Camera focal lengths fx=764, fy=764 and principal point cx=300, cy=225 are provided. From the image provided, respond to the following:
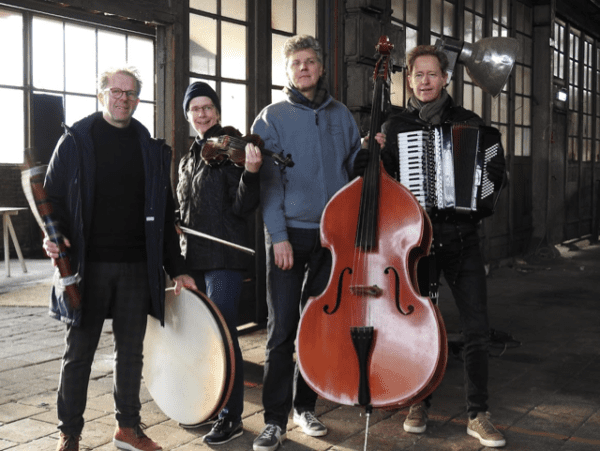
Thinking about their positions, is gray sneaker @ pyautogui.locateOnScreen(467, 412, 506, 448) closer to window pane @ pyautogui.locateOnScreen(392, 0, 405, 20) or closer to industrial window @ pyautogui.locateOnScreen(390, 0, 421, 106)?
industrial window @ pyautogui.locateOnScreen(390, 0, 421, 106)

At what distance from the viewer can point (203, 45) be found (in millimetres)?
4645

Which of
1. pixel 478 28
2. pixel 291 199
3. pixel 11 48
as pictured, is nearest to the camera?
pixel 291 199

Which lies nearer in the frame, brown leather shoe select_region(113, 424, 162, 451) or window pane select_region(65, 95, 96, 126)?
brown leather shoe select_region(113, 424, 162, 451)

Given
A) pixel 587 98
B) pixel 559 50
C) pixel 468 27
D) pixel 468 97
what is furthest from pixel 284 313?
pixel 587 98

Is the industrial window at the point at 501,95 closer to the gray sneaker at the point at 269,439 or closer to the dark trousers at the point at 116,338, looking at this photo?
the gray sneaker at the point at 269,439

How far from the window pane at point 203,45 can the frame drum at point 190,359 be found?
6.92ft

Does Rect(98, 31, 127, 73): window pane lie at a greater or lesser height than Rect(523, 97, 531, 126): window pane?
greater

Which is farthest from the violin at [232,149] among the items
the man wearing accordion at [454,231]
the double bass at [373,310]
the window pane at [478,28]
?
the window pane at [478,28]

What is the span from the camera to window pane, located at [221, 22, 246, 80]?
15.7ft

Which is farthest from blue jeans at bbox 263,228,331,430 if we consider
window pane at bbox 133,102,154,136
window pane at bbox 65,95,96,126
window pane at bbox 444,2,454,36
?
window pane at bbox 65,95,96,126

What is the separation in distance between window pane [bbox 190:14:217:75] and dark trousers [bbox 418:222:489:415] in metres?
2.14

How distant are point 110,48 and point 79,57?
519mm

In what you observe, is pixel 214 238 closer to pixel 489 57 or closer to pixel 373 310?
pixel 373 310

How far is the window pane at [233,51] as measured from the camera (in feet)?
15.7
